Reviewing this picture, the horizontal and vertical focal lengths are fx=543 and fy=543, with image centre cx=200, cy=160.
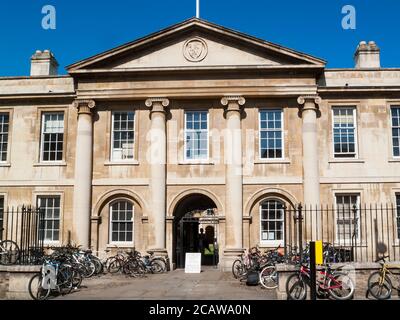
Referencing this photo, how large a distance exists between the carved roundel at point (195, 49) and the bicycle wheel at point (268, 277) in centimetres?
1103

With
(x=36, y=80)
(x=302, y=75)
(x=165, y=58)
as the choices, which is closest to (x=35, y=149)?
(x=36, y=80)

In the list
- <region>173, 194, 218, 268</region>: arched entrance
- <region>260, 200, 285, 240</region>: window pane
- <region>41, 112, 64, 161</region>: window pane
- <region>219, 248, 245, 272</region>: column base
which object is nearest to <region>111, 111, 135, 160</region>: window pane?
<region>41, 112, 64, 161</region>: window pane

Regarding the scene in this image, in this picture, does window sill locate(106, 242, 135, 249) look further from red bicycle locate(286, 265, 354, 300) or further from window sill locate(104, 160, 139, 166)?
red bicycle locate(286, 265, 354, 300)

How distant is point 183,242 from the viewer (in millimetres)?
26031

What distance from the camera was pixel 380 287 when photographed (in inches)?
544

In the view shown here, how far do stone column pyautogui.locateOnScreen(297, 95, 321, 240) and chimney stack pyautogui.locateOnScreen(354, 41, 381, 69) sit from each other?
3.79m

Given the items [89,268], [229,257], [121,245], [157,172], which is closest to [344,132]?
[229,257]

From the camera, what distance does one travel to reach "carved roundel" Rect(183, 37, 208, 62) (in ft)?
79.3

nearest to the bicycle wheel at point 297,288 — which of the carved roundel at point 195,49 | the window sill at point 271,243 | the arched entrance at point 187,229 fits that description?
the window sill at point 271,243
